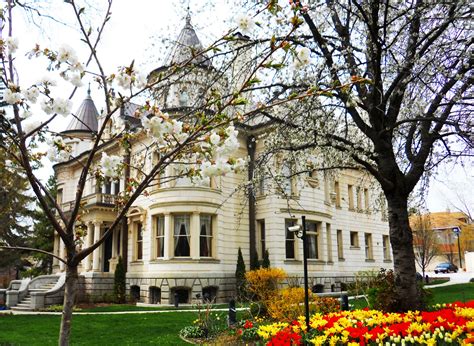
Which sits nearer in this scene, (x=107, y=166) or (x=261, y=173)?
(x=107, y=166)

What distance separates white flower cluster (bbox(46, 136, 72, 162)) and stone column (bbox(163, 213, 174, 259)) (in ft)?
50.8

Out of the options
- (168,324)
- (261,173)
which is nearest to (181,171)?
(261,173)

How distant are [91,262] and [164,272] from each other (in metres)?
7.06

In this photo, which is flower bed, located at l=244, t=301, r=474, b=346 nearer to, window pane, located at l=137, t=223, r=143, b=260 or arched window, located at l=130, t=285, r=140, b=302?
arched window, located at l=130, t=285, r=140, b=302

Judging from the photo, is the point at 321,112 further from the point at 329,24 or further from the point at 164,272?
the point at 164,272

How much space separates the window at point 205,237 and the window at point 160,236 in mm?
1823

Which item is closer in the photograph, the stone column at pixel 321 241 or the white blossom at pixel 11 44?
the white blossom at pixel 11 44

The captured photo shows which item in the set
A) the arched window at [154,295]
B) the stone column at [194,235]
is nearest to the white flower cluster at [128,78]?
the stone column at [194,235]

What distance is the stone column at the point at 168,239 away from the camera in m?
19.9

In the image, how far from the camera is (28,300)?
21.0 metres

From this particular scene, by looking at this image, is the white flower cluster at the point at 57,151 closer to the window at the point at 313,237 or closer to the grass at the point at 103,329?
the grass at the point at 103,329

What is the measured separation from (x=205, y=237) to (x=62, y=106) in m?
16.7

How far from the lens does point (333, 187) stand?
86.0ft

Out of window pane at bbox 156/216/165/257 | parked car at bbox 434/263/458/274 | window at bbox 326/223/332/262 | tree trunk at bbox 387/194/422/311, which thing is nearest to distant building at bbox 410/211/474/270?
parked car at bbox 434/263/458/274
